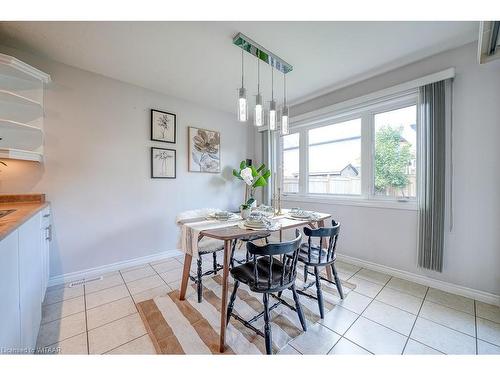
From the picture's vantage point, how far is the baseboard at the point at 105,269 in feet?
7.51

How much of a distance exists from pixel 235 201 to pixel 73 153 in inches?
A: 99.0

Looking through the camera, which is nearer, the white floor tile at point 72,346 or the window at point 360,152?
the white floor tile at point 72,346

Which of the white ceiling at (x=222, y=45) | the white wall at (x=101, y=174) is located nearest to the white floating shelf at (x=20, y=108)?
the white wall at (x=101, y=174)

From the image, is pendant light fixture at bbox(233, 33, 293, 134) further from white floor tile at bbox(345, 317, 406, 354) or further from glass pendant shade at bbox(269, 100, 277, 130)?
white floor tile at bbox(345, 317, 406, 354)

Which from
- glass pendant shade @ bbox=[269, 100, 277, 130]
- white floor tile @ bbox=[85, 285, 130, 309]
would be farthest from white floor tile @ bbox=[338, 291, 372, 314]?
white floor tile @ bbox=[85, 285, 130, 309]

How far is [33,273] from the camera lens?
1.41 meters

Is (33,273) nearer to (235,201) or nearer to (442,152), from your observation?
(235,201)

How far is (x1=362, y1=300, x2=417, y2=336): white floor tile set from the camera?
5.28ft

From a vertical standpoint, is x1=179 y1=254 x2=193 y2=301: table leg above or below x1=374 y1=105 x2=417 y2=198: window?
below

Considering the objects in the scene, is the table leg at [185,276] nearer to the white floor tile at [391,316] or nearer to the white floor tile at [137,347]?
the white floor tile at [137,347]

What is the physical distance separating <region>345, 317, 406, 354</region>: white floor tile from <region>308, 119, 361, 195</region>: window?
169 cm

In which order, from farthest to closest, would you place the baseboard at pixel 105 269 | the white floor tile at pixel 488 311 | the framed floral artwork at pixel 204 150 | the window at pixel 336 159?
the framed floral artwork at pixel 204 150, the window at pixel 336 159, the baseboard at pixel 105 269, the white floor tile at pixel 488 311

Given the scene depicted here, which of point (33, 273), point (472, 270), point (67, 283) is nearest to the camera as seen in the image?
→ point (33, 273)

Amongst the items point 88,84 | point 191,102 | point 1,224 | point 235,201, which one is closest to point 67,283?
point 1,224
